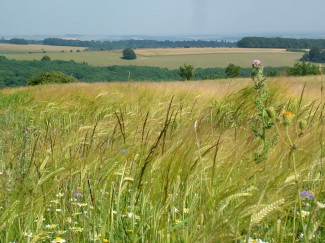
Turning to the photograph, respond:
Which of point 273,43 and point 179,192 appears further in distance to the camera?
point 273,43

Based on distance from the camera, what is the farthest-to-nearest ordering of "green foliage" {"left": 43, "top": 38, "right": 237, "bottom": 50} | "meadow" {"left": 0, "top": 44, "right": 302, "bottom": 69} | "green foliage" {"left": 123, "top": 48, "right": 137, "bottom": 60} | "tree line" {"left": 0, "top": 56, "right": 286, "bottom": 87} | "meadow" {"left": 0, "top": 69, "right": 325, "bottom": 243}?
1. "green foliage" {"left": 43, "top": 38, "right": 237, "bottom": 50}
2. "green foliage" {"left": 123, "top": 48, "right": 137, "bottom": 60}
3. "meadow" {"left": 0, "top": 44, "right": 302, "bottom": 69}
4. "tree line" {"left": 0, "top": 56, "right": 286, "bottom": 87}
5. "meadow" {"left": 0, "top": 69, "right": 325, "bottom": 243}

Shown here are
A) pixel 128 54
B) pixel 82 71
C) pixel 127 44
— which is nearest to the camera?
pixel 82 71

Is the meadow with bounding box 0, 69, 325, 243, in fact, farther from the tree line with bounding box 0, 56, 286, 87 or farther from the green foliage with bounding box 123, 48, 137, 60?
the green foliage with bounding box 123, 48, 137, 60

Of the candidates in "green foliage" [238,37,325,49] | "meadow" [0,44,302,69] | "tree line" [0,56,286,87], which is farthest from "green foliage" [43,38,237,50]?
"tree line" [0,56,286,87]

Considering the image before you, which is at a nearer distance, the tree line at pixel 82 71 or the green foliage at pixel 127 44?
the tree line at pixel 82 71

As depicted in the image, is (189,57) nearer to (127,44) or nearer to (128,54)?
(128,54)

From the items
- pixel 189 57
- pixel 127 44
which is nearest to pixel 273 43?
pixel 189 57

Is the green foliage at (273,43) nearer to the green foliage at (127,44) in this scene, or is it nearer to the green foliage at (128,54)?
the green foliage at (128,54)

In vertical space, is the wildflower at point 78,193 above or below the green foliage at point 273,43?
above

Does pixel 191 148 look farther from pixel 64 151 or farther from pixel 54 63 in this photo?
pixel 54 63

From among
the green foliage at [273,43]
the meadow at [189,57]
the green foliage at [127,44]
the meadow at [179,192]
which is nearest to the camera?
the meadow at [179,192]

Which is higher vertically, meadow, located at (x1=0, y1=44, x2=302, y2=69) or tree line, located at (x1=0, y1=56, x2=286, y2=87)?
meadow, located at (x1=0, y1=44, x2=302, y2=69)

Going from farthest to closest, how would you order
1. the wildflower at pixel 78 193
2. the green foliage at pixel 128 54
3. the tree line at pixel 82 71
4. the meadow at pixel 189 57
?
the green foliage at pixel 128 54 < the meadow at pixel 189 57 < the tree line at pixel 82 71 < the wildflower at pixel 78 193

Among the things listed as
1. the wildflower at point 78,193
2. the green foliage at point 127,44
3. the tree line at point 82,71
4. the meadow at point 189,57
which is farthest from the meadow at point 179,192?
the green foliage at point 127,44
